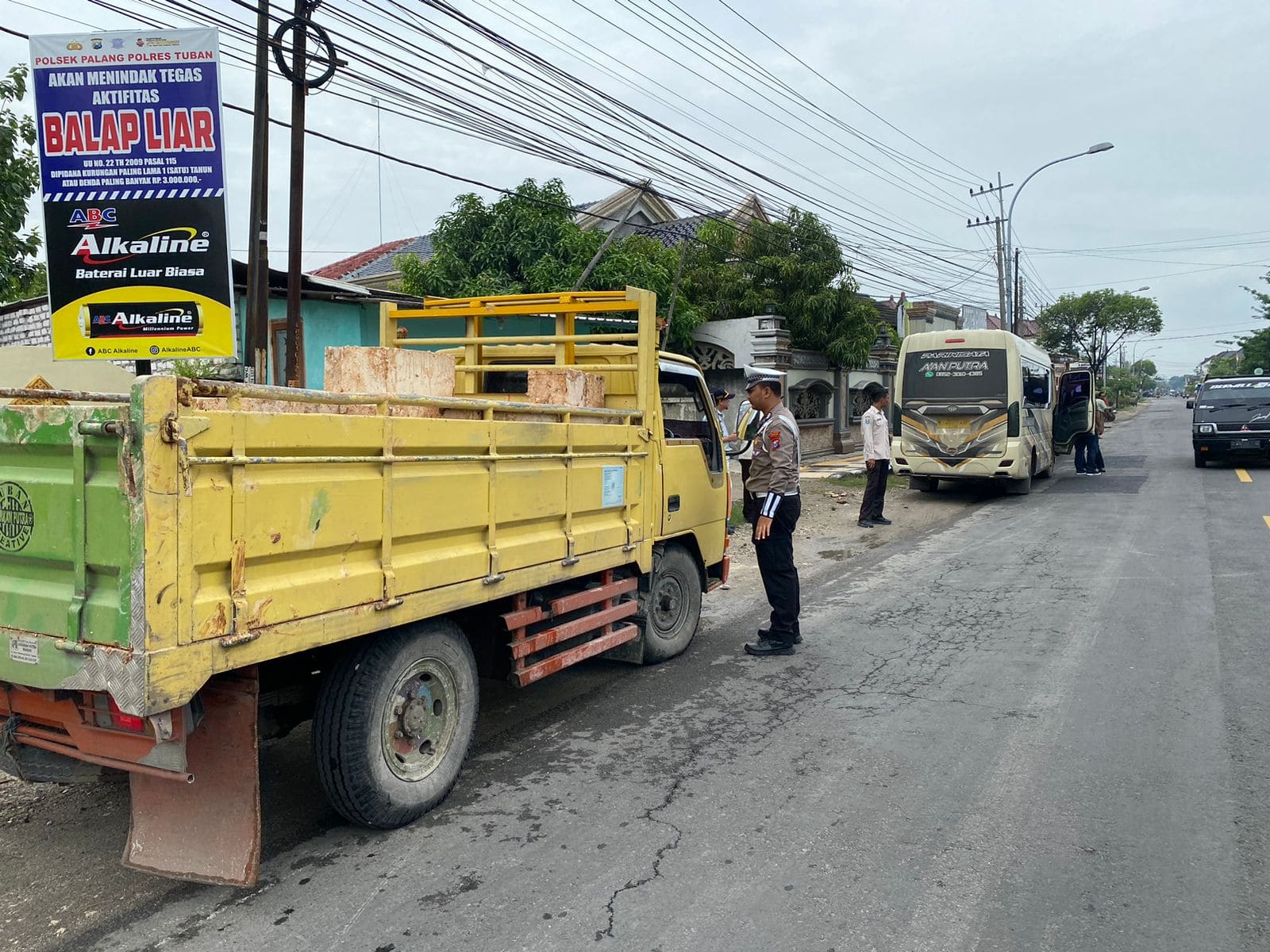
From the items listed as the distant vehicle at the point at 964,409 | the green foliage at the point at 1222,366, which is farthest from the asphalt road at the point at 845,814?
the green foliage at the point at 1222,366

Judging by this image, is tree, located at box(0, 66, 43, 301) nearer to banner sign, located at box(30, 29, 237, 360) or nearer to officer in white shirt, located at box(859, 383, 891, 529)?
banner sign, located at box(30, 29, 237, 360)

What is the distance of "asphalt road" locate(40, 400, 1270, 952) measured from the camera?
10.1 ft

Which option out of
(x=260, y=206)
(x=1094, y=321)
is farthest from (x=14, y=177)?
(x=1094, y=321)

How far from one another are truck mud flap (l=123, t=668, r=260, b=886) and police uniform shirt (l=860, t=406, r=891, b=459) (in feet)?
34.6

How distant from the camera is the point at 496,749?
15.4 feet

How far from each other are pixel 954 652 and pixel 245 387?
504 cm

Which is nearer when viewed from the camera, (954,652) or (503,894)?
(503,894)

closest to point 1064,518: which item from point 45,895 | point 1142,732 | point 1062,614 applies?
point 1062,614

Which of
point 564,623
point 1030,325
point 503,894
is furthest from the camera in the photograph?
point 1030,325

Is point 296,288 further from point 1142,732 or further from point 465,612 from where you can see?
point 1142,732

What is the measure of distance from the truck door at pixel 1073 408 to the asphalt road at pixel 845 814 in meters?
13.2

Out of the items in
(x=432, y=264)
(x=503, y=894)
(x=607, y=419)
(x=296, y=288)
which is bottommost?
(x=503, y=894)

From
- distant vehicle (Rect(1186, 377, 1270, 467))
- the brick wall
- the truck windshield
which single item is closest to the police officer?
the brick wall

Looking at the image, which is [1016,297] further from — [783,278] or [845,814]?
[845,814]
